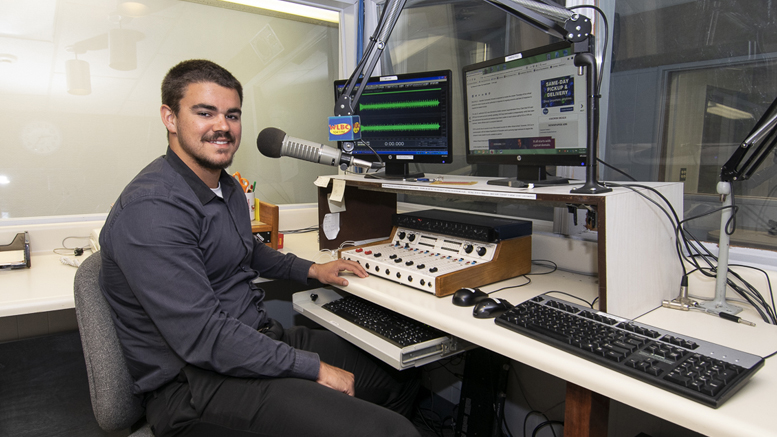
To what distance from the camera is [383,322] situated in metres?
1.39

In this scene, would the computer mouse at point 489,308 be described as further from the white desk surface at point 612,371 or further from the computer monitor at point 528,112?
the computer monitor at point 528,112

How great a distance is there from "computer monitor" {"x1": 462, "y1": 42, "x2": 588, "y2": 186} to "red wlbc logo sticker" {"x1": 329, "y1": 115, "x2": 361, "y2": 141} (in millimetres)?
478

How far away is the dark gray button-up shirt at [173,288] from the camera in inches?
42.9

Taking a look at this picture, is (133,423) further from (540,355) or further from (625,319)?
(625,319)

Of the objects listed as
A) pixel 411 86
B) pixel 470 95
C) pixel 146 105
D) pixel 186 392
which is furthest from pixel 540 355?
pixel 146 105

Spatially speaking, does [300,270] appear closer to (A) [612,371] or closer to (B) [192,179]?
(B) [192,179]

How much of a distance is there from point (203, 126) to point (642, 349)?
1.20 meters

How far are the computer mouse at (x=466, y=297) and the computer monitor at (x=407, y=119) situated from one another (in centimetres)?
62

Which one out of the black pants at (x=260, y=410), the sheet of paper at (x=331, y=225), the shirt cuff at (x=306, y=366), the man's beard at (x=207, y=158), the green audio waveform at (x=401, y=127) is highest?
the green audio waveform at (x=401, y=127)

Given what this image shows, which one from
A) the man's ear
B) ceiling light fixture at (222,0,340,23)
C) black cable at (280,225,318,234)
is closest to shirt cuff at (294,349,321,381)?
the man's ear

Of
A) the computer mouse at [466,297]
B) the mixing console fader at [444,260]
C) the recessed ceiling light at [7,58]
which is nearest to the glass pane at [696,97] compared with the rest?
the mixing console fader at [444,260]

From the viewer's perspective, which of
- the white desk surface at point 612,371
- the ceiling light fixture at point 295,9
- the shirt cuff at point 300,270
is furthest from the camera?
the ceiling light fixture at point 295,9

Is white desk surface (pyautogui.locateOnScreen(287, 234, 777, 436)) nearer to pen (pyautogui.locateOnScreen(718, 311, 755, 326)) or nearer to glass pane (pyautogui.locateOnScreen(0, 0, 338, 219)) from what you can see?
pen (pyautogui.locateOnScreen(718, 311, 755, 326))

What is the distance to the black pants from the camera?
1.08 m
